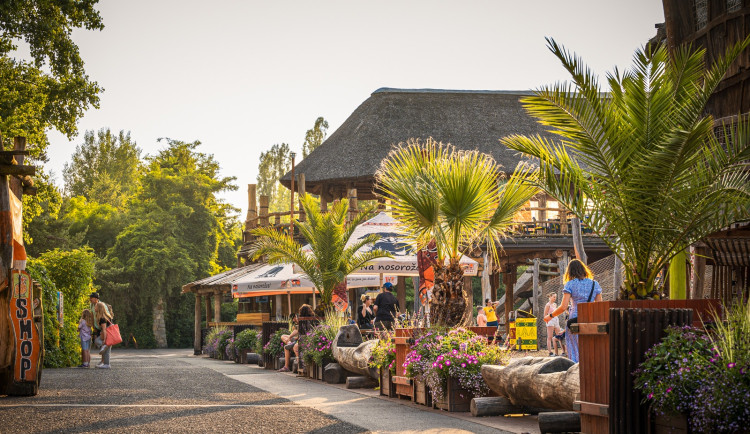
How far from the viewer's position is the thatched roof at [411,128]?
35156 mm

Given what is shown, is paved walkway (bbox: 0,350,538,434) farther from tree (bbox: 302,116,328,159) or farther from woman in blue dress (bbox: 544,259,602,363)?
tree (bbox: 302,116,328,159)

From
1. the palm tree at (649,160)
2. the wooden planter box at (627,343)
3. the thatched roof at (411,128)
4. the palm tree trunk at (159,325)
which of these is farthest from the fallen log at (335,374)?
the palm tree trunk at (159,325)

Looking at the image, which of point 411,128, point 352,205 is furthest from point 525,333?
point 411,128

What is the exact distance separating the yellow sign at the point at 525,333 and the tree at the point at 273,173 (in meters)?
55.4

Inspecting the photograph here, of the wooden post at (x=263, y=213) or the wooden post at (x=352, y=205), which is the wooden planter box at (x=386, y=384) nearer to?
the wooden post at (x=352, y=205)

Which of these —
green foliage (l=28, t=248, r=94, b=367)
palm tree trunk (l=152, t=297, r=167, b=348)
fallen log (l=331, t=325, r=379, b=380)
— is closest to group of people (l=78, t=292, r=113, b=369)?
green foliage (l=28, t=248, r=94, b=367)

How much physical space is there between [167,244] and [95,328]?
Result: 90.0ft

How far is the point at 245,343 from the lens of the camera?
2405 centimetres

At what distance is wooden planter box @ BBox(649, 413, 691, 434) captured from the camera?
5.80m

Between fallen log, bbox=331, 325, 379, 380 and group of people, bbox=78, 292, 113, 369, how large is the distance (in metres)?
7.76

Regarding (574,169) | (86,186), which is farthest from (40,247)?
(574,169)

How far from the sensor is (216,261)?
57.9 meters

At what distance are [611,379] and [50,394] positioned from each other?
8.49 metres

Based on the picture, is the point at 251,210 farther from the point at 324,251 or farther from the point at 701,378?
the point at 701,378
